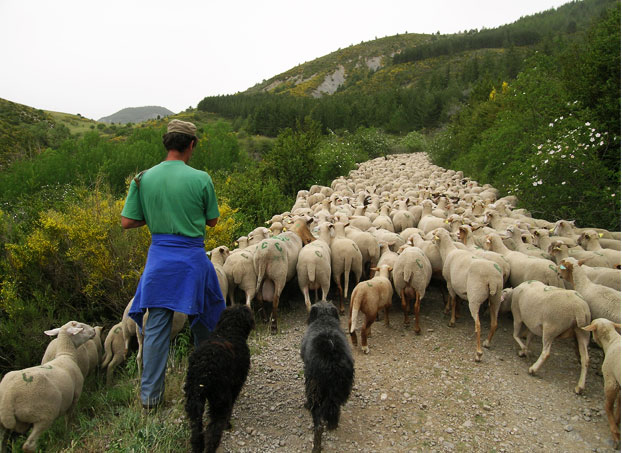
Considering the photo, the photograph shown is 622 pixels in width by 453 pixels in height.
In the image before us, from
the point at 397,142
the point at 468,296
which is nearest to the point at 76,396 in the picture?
the point at 468,296

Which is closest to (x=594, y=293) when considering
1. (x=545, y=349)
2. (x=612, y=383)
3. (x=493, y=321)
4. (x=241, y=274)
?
(x=545, y=349)

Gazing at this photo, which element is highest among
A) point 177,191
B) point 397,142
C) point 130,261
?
point 177,191

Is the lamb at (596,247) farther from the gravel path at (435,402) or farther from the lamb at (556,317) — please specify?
the lamb at (556,317)

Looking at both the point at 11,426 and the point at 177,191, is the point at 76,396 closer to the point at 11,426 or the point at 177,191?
the point at 11,426

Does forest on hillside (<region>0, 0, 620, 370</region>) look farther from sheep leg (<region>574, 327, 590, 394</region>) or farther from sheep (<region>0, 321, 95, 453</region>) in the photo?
sheep leg (<region>574, 327, 590, 394</region>)

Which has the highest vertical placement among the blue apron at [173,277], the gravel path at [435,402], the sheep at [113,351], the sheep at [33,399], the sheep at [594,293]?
the blue apron at [173,277]

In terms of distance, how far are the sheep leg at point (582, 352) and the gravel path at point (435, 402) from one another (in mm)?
108

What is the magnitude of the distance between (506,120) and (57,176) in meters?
17.8

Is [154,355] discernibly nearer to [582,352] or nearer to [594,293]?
[582,352]

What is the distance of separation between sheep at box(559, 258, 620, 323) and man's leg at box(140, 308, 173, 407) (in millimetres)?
5030

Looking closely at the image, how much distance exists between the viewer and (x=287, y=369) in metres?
4.53

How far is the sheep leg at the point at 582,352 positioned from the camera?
3.90m

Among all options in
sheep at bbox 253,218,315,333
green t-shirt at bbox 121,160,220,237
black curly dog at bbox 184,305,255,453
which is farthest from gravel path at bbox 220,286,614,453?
green t-shirt at bbox 121,160,220,237

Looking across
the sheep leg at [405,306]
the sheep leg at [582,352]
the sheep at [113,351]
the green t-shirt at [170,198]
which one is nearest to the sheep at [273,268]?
the sheep leg at [405,306]
